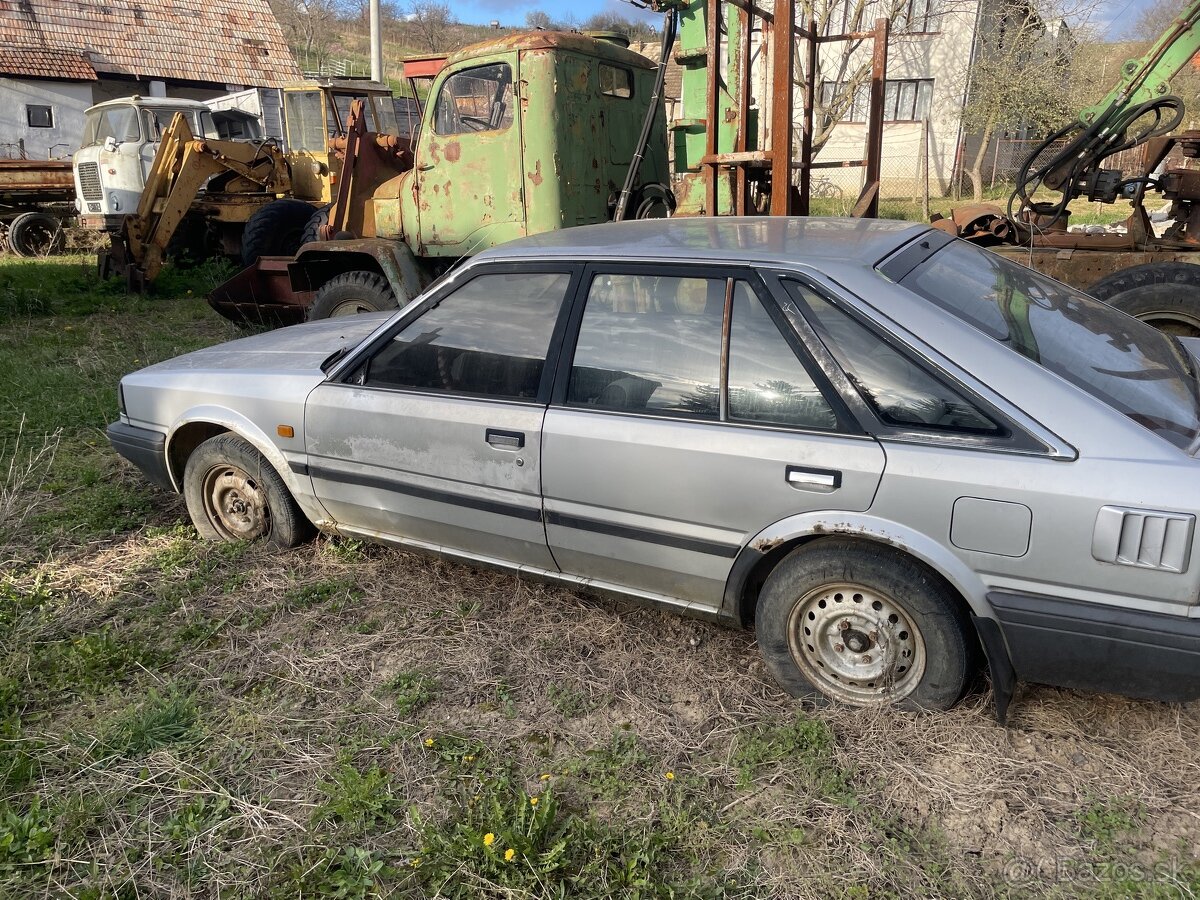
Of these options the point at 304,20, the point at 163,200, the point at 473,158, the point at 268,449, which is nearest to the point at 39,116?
the point at 163,200

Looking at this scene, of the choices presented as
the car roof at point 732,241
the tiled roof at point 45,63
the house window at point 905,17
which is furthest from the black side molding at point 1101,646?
the tiled roof at point 45,63

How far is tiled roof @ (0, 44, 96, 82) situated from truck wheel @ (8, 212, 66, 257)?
465 inches

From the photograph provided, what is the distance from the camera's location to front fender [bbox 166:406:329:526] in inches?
142

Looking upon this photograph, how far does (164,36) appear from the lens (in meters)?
25.6

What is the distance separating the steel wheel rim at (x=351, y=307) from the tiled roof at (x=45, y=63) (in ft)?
73.4

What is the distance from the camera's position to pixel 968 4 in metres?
21.6

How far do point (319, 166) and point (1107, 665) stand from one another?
13078 millimetres

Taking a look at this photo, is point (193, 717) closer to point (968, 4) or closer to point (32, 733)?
point (32, 733)

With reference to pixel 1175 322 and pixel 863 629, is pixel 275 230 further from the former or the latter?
pixel 863 629

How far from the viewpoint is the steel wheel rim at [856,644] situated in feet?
8.47

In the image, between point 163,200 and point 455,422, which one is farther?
point 163,200

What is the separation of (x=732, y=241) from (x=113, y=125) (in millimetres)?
14772

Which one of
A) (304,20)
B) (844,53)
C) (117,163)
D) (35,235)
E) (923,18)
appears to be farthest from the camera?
(304,20)

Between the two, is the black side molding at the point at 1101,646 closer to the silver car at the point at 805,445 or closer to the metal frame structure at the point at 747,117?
the silver car at the point at 805,445
